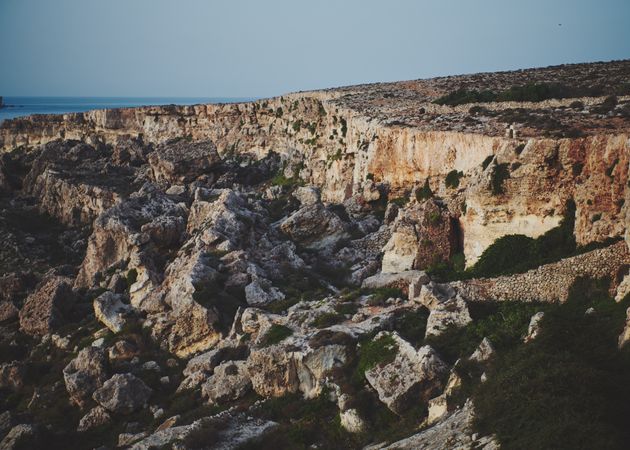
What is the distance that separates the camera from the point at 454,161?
31953 mm

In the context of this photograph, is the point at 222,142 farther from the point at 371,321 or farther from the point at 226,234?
the point at 371,321

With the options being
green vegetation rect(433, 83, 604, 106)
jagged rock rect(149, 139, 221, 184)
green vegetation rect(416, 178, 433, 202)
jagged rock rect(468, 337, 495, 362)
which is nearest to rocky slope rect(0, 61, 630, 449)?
jagged rock rect(468, 337, 495, 362)

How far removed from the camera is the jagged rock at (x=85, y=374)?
26469 mm

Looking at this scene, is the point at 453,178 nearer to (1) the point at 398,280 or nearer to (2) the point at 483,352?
(1) the point at 398,280

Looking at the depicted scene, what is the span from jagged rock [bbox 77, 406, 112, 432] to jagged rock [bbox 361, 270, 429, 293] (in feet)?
39.7

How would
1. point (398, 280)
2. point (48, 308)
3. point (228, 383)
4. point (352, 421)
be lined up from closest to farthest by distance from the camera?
point (352, 421) → point (228, 383) → point (398, 280) → point (48, 308)

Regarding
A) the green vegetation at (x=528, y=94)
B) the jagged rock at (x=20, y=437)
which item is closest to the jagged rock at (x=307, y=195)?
the green vegetation at (x=528, y=94)

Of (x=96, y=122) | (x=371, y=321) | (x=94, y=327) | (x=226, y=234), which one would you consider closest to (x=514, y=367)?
(x=371, y=321)

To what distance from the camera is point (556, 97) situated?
41.3 m

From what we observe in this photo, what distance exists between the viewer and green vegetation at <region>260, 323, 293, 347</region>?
22923mm

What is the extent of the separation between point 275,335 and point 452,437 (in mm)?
10431

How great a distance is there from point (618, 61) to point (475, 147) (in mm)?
45291

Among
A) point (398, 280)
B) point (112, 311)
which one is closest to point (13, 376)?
point (112, 311)

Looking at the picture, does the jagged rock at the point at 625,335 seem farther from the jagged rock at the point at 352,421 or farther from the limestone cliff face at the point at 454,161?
the jagged rock at the point at 352,421
